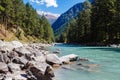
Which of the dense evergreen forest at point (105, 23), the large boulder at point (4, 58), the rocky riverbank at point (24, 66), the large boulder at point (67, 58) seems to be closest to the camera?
the rocky riverbank at point (24, 66)

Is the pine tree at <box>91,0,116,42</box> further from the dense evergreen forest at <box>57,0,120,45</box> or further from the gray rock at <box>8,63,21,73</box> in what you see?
the gray rock at <box>8,63,21,73</box>

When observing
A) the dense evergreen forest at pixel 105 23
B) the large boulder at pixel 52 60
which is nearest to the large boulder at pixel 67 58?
the large boulder at pixel 52 60

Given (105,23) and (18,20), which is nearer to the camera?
(105,23)

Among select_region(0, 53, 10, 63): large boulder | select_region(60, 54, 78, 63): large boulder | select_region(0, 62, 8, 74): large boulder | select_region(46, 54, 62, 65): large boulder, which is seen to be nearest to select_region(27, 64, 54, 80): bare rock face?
select_region(0, 62, 8, 74): large boulder

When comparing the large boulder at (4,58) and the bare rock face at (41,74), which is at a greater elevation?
the large boulder at (4,58)

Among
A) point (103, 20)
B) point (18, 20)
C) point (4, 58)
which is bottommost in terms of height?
point (4, 58)

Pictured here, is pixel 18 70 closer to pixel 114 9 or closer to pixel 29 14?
pixel 114 9

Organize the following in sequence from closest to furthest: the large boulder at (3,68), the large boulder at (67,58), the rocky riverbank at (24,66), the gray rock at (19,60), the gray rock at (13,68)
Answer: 1. the rocky riverbank at (24,66)
2. the large boulder at (3,68)
3. the gray rock at (13,68)
4. the gray rock at (19,60)
5. the large boulder at (67,58)

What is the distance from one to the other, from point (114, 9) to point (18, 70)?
61.0 m

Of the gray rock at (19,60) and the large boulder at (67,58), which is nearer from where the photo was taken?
the gray rock at (19,60)

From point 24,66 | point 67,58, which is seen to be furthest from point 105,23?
point 24,66

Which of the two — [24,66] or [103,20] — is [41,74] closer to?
[24,66]

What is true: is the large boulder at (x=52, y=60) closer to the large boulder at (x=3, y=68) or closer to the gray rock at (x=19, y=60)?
the gray rock at (x=19, y=60)

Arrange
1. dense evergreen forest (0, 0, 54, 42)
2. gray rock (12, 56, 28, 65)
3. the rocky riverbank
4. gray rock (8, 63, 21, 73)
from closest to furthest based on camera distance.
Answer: the rocky riverbank
gray rock (8, 63, 21, 73)
gray rock (12, 56, 28, 65)
dense evergreen forest (0, 0, 54, 42)
